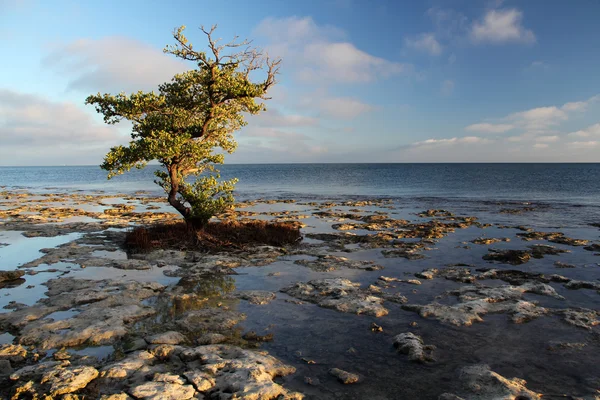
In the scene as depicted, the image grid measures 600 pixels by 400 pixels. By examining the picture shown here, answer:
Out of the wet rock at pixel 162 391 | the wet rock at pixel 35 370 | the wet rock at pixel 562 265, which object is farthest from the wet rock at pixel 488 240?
the wet rock at pixel 35 370

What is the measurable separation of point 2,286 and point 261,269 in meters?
8.67

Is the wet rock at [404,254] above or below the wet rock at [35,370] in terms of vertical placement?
below

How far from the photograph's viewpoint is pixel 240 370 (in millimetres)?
6746

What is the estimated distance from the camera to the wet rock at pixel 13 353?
23.4 ft

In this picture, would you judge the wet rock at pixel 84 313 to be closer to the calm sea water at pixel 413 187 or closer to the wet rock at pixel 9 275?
the wet rock at pixel 9 275

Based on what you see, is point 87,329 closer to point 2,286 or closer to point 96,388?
point 96,388

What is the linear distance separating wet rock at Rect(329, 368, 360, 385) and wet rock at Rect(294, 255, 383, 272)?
755 cm

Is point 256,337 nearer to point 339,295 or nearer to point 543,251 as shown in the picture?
point 339,295

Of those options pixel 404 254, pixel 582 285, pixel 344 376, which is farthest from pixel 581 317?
pixel 404 254

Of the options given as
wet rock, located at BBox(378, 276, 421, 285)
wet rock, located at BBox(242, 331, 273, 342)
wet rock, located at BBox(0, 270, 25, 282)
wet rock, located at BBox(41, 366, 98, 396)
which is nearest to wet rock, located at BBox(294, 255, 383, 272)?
wet rock, located at BBox(378, 276, 421, 285)

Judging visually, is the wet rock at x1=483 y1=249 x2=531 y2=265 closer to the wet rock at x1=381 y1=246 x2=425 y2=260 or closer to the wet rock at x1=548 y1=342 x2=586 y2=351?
the wet rock at x1=381 y1=246 x2=425 y2=260

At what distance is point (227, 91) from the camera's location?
58.1ft

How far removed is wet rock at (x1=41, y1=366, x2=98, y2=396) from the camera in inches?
235

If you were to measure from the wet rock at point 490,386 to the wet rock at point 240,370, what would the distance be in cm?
307
